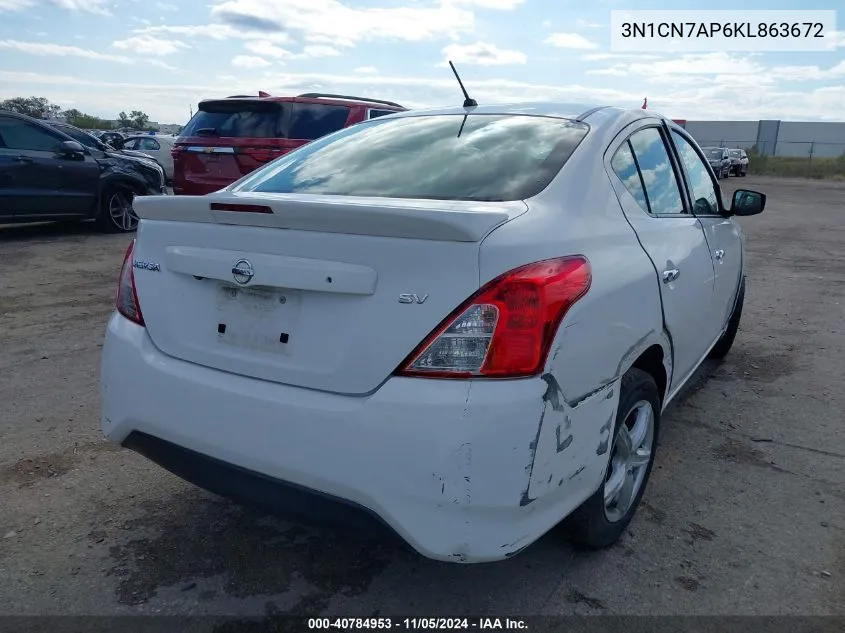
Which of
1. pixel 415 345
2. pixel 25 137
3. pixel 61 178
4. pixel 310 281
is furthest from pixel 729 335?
pixel 25 137

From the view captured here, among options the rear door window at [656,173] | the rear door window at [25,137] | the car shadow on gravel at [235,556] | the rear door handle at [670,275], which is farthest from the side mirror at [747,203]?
the rear door window at [25,137]

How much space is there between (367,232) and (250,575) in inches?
51.9

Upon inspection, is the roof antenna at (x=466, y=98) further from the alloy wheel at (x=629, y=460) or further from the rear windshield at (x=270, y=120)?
the rear windshield at (x=270, y=120)

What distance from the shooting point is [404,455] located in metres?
1.96

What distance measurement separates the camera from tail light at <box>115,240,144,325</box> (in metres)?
2.55

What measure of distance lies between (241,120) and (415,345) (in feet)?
24.3

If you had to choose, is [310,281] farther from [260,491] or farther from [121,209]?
[121,209]

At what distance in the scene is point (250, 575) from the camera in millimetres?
2549

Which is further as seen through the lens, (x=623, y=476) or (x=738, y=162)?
(x=738, y=162)

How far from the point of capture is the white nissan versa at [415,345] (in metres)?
1.98

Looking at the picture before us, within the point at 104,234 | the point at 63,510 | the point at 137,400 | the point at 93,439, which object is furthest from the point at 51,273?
the point at 137,400

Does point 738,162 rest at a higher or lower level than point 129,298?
lower

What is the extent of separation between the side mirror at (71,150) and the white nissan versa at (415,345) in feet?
27.8

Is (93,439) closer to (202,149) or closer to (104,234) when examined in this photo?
(202,149)
